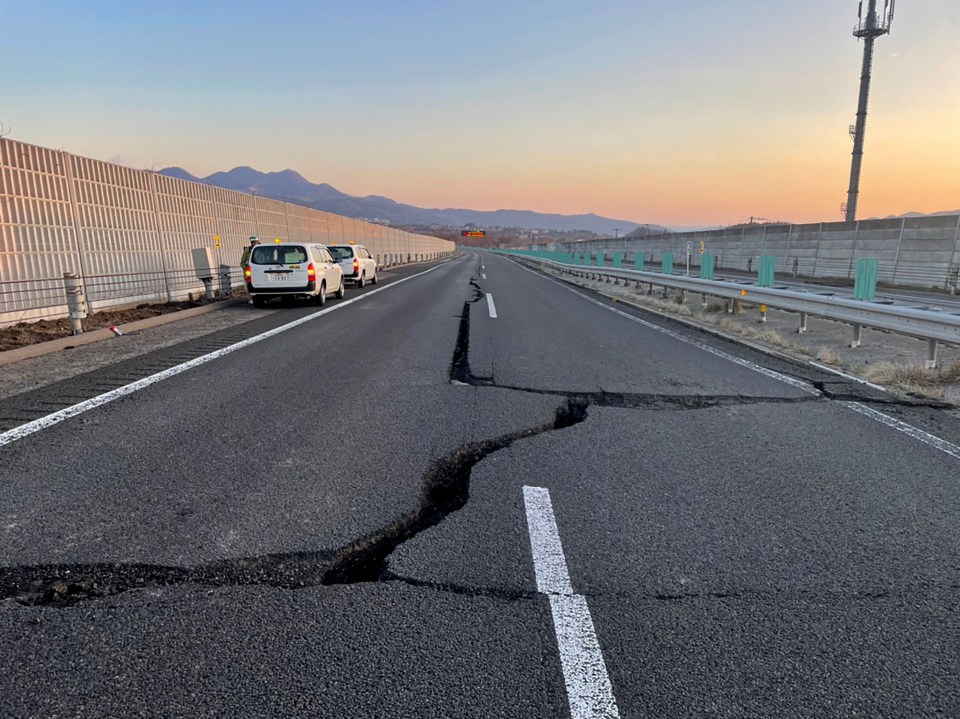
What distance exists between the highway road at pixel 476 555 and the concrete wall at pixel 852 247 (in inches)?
879

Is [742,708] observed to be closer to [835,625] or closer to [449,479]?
[835,625]

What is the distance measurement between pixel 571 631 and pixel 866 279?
12670 mm

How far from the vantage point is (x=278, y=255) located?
1515 centimetres

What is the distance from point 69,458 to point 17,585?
1.90 meters

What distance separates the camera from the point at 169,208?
16.5 m

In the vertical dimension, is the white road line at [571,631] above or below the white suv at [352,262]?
below

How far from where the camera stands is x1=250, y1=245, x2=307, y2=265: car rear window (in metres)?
15.0

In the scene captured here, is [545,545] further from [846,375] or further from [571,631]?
[846,375]

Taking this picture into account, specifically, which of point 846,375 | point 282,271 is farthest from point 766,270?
point 282,271

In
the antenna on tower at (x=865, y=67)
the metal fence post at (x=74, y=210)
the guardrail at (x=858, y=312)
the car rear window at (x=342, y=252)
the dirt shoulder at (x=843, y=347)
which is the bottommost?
the dirt shoulder at (x=843, y=347)

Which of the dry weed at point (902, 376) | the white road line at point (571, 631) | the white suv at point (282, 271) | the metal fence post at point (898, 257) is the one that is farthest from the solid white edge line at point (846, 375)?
the metal fence post at point (898, 257)

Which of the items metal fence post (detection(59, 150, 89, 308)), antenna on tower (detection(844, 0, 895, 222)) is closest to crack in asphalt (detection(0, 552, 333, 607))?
metal fence post (detection(59, 150, 89, 308))

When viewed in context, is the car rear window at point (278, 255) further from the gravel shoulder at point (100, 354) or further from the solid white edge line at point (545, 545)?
the solid white edge line at point (545, 545)

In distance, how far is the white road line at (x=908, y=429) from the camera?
473 centimetres
